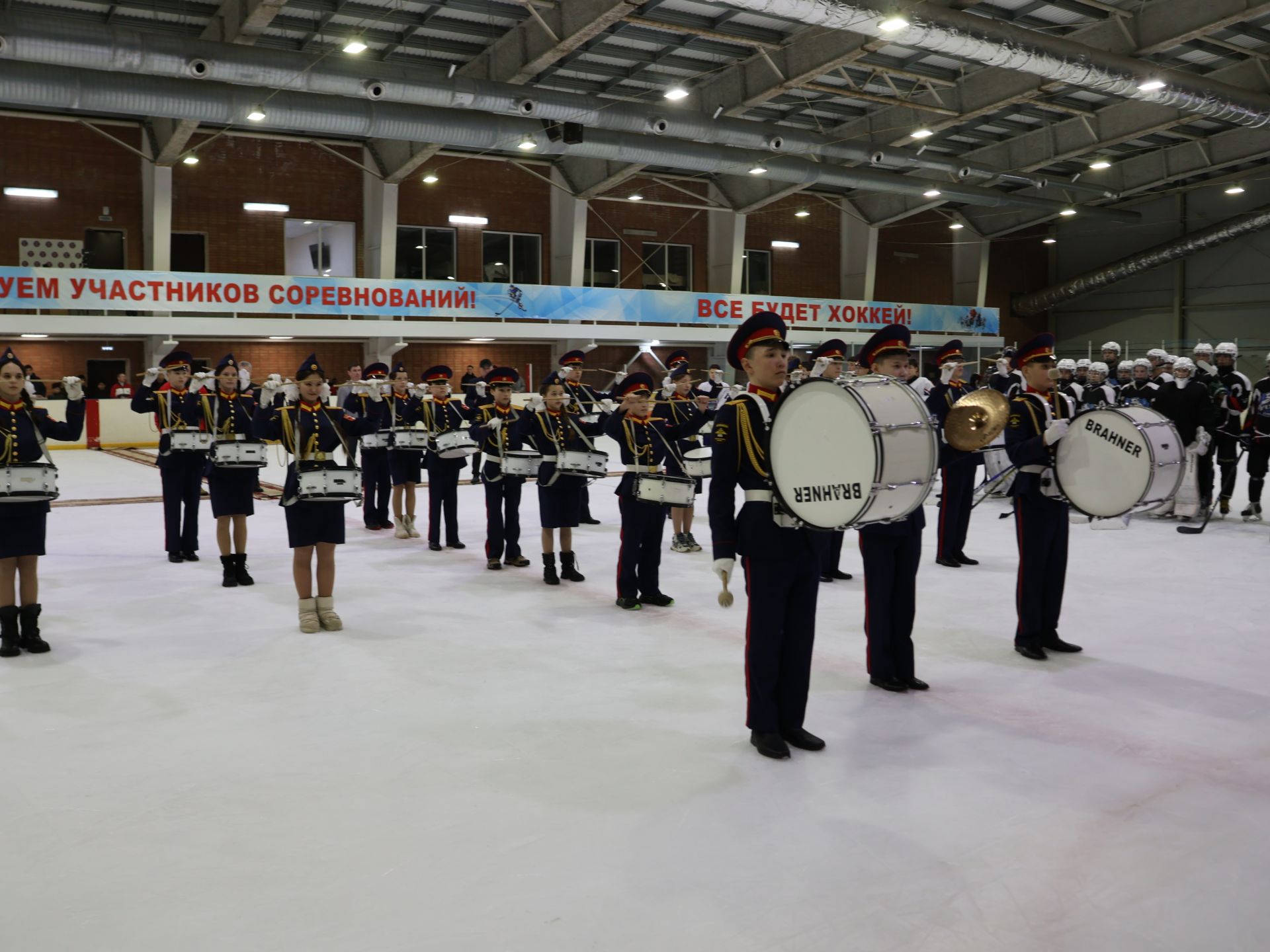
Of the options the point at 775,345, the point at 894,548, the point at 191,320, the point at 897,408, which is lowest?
the point at 894,548

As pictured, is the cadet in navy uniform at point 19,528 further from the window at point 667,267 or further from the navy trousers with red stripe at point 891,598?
the window at point 667,267

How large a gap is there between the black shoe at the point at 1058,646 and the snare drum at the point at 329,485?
177 inches

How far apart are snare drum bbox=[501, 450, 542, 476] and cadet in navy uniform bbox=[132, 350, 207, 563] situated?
2.85 m

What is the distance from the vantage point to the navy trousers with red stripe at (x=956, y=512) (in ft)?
29.5

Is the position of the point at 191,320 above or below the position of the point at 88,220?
below

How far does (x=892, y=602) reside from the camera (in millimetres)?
5395

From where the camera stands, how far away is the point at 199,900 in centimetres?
313

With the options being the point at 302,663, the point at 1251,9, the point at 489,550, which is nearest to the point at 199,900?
the point at 302,663

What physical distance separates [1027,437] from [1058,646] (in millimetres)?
1360

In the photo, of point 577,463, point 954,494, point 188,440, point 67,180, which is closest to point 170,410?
point 188,440

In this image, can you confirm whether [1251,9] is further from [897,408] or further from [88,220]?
[88,220]

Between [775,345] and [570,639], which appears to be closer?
[775,345]

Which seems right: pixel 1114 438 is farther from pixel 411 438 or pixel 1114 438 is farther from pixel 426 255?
pixel 426 255

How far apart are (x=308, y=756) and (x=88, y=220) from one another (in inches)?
910
